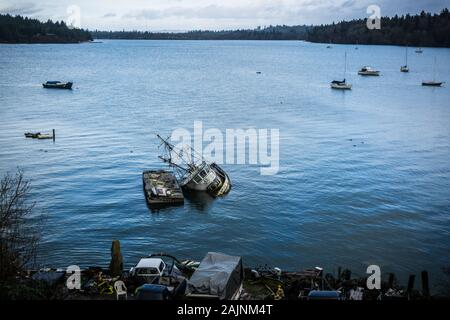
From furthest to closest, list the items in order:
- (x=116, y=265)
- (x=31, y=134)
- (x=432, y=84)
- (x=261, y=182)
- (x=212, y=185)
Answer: (x=432, y=84), (x=31, y=134), (x=261, y=182), (x=212, y=185), (x=116, y=265)

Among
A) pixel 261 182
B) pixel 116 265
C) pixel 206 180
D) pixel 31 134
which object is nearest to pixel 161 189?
pixel 206 180

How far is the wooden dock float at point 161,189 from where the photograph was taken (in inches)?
1843

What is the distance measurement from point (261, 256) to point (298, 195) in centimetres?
1407

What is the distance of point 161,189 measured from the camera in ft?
160

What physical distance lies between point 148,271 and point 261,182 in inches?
1098

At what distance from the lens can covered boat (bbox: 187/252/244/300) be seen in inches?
930

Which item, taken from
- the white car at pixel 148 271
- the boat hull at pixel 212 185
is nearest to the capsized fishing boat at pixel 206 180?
the boat hull at pixel 212 185

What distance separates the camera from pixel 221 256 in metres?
26.7

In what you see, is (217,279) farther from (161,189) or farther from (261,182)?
(261,182)

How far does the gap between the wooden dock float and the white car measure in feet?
59.6

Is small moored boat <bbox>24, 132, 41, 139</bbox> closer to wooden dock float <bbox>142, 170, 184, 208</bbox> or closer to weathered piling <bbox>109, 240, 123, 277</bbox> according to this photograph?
wooden dock float <bbox>142, 170, 184, 208</bbox>

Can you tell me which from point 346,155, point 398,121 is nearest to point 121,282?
point 346,155

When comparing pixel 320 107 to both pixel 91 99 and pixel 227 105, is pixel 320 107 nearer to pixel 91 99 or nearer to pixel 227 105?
pixel 227 105

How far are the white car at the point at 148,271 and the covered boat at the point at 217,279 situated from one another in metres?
2.80
